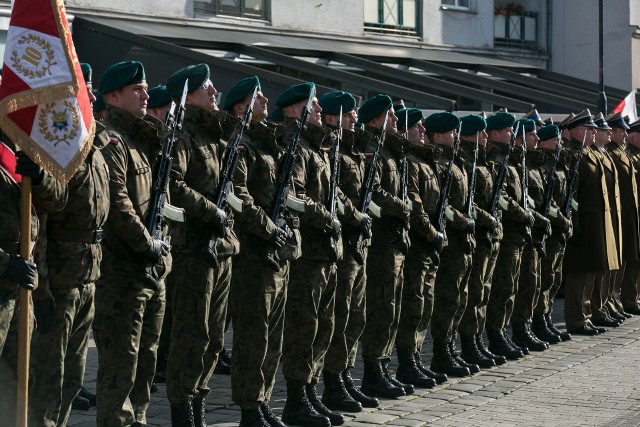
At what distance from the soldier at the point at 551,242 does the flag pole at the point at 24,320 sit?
7.34 m

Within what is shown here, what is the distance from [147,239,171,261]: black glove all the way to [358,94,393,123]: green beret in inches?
118

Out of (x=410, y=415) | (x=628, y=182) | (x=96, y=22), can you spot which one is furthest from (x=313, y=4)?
(x=410, y=415)

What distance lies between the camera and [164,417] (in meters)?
8.07

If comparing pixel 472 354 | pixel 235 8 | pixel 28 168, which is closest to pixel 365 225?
pixel 472 354

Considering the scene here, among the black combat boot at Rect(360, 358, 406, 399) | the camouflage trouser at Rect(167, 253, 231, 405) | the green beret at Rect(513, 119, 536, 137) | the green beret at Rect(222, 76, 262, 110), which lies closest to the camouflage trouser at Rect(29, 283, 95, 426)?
the camouflage trouser at Rect(167, 253, 231, 405)

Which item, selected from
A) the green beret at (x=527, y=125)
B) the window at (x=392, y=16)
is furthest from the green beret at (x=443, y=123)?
the window at (x=392, y=16)

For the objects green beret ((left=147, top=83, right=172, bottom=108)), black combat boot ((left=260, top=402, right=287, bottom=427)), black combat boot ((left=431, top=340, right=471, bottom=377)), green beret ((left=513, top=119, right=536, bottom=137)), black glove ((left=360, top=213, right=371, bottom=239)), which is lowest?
black combat boot ((left=431, top=340, right=471, bottom=377))

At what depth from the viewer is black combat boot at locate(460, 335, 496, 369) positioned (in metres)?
10.5

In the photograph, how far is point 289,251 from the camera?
7.73 m

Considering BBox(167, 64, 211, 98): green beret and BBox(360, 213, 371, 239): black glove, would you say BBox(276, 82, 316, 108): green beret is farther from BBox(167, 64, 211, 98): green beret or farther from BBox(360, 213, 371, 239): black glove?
BBox(360, 213, 371, 239): black glove

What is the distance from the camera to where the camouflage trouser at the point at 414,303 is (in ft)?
31.6

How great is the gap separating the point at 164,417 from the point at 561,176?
580cm

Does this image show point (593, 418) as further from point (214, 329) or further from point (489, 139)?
point (489, 139)

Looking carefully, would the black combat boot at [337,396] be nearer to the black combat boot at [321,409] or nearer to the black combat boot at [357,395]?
the black combat boot at [357,395]
